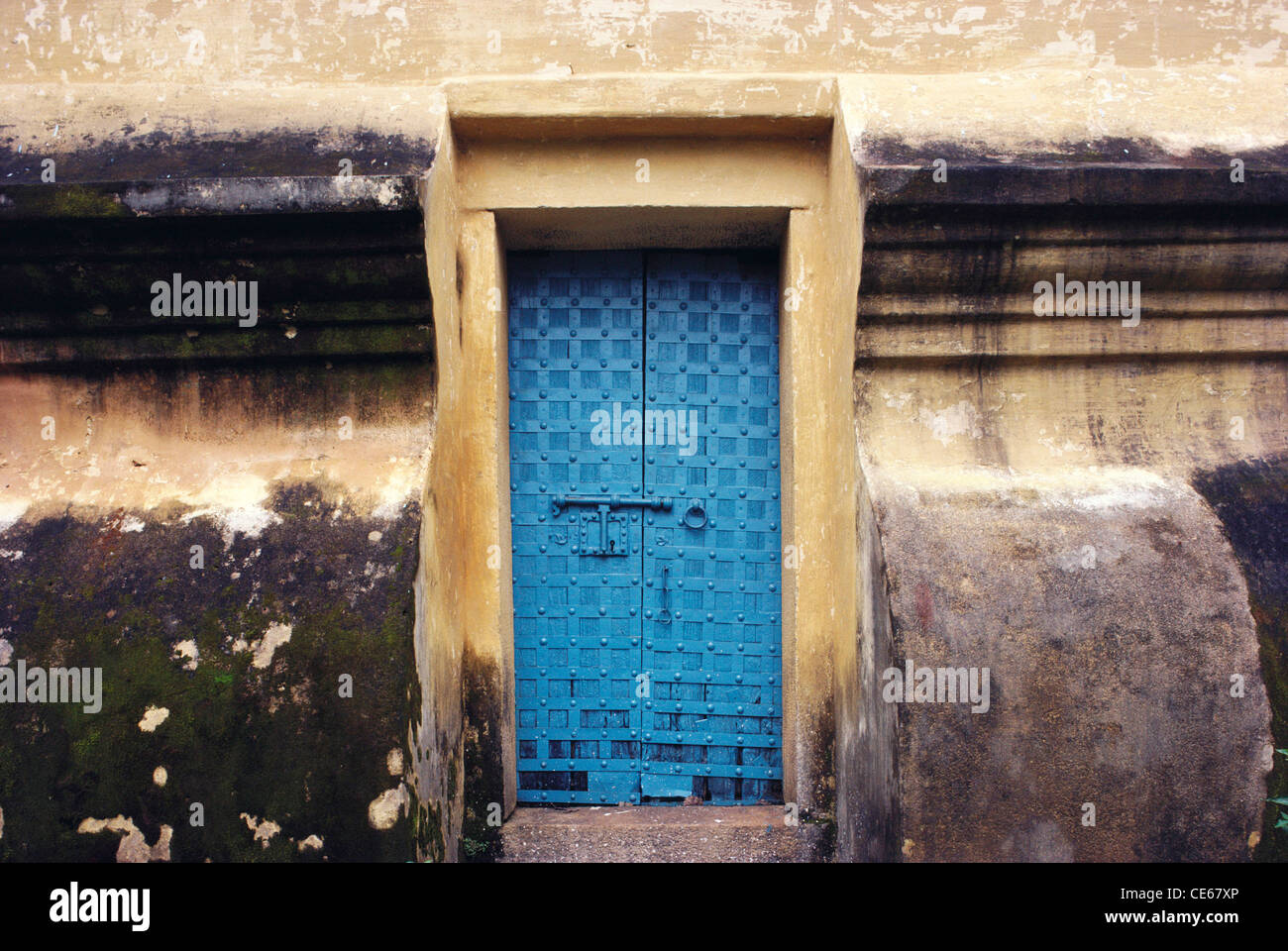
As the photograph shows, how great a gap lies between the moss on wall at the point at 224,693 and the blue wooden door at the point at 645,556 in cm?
79

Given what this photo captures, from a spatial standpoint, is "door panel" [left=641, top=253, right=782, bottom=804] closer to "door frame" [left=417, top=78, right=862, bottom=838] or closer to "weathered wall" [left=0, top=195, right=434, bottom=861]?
"door frame" [left=417, top=78, right=862, bottom=838]

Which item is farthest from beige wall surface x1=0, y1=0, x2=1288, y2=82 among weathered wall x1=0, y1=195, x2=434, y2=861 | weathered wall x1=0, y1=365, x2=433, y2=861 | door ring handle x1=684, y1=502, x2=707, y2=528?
door ring handle x1=684, y1=502, x2=707, y2=528

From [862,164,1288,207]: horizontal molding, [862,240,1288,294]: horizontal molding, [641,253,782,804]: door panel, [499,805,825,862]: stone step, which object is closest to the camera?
[862,164,1288,207]: horizontal molding

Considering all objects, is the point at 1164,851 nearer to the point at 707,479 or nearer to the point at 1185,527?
the point at 1185,527

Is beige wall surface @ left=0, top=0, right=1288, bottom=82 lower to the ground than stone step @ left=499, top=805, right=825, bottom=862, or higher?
higher

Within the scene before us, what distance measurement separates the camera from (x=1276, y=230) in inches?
123

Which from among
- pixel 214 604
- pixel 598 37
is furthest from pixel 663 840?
pixel 598 37

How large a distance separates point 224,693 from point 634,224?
2192 millimetres

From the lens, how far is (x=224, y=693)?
9.37 feet

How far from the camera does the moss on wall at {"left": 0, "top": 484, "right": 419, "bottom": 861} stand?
9.12 ft

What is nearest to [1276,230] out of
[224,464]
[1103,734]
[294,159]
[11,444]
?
[1103,734]

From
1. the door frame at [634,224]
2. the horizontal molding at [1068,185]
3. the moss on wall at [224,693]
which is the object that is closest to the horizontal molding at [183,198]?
the door frame at [634,224]

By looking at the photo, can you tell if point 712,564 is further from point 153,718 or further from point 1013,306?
point 153,718

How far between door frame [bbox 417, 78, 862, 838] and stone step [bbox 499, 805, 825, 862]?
0.42 ft
